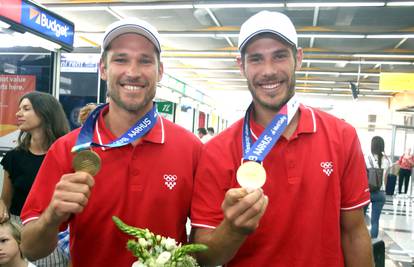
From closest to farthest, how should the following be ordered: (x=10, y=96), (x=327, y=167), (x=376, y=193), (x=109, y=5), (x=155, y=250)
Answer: (x=155, y=250)
(x=327, y=167)
(x=10, y=96)
(x=376, y=193)
(x=109, y=5)

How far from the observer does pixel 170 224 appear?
168 cm

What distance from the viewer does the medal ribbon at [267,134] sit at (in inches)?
60.4

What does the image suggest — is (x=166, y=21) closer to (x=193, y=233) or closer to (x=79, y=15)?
(x=79, y=15)

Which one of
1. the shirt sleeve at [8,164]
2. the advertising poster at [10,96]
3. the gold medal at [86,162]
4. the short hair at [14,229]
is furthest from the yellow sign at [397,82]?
the gold medal at [86,162]

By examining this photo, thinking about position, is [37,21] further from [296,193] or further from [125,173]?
[296,193]

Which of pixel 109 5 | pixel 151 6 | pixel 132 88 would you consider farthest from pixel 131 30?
pixel 109 5

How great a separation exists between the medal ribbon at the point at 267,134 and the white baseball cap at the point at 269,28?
27 centimetres

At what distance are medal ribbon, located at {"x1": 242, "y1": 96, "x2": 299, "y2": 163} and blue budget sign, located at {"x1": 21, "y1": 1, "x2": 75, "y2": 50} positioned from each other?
293 cm

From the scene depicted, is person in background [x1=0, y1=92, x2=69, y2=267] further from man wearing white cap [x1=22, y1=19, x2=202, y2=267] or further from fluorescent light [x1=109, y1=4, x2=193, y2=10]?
fluorescent light [x1=109, y1=4, x2=193, y2=10]

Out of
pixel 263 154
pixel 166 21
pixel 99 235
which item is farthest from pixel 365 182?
pixel 166 21

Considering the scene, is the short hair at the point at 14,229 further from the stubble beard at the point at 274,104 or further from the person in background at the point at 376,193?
the person in background at the point at 376,193

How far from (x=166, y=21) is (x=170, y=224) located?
8774 millimetres

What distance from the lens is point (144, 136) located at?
173cm

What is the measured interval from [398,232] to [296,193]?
7.19m
